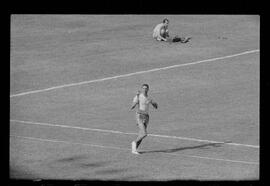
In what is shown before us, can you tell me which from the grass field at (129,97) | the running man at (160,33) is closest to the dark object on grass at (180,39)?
the grass field at (129,97)

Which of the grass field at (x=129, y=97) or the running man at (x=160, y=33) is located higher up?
the running man at (x=160, y=33)

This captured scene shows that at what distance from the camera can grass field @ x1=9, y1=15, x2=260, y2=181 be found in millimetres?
31625

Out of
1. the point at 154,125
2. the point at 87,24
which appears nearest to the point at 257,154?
the point at 154,125

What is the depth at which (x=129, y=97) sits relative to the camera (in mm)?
42062

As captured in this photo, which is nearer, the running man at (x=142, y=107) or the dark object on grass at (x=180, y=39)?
the running man at (x=142, y=107)

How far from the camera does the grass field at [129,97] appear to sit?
3162 cm

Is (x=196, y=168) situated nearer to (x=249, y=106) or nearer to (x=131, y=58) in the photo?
(x=249, y=106)

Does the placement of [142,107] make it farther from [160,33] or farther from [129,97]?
[160,33]

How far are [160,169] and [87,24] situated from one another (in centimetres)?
2688

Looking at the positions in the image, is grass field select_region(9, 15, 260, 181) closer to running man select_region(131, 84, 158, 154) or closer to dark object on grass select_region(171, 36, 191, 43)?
dark object on grass select_region(171, 36, 191, 43)

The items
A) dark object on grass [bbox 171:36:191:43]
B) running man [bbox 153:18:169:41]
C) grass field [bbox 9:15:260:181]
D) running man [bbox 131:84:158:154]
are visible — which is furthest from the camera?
dark object on grass [bbox 171:36:191:43]

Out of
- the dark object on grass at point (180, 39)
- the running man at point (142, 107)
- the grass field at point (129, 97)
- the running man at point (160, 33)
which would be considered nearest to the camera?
the running man at point (142, 107)

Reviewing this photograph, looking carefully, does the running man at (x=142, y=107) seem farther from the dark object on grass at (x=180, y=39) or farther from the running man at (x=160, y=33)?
the dark object on grass at (x=180, y=39)

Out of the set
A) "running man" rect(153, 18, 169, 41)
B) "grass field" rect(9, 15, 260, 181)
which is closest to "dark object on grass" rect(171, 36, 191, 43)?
"grass field" rect(9, 15, 260, 181)
